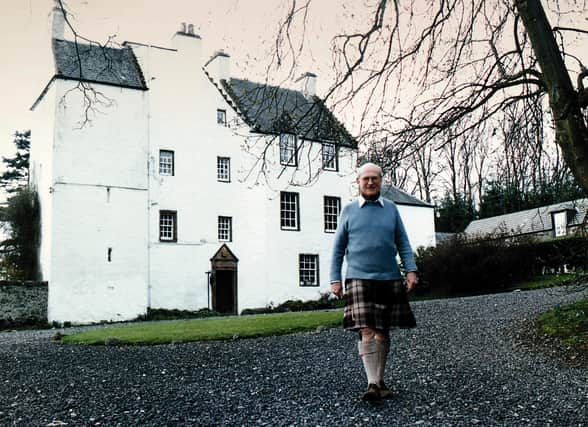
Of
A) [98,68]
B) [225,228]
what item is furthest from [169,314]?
[98,68]

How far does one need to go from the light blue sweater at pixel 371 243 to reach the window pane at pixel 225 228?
22367 mm

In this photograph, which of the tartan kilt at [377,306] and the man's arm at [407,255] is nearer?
the tartan kilt at [377,306]

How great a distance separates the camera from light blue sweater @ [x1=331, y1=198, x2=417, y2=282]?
209 inches

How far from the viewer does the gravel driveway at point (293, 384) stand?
5141 mm

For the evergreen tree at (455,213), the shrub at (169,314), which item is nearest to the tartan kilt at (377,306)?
the shrub at (169,314)

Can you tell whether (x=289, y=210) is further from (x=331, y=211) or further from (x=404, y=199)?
(x=404, y=199)

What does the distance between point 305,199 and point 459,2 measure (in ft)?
70.9

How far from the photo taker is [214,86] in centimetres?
2847

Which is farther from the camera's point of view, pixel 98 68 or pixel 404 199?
pixel 404 199

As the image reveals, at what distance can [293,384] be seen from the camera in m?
6.57

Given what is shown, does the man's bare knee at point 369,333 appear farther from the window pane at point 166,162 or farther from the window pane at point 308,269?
the window pane at point 308,269

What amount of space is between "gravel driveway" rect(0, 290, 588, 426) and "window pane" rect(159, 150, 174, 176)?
1612 cm

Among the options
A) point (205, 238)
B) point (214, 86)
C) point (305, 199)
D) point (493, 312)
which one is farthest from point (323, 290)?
point (493, 312)

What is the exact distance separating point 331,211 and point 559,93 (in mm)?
23510
